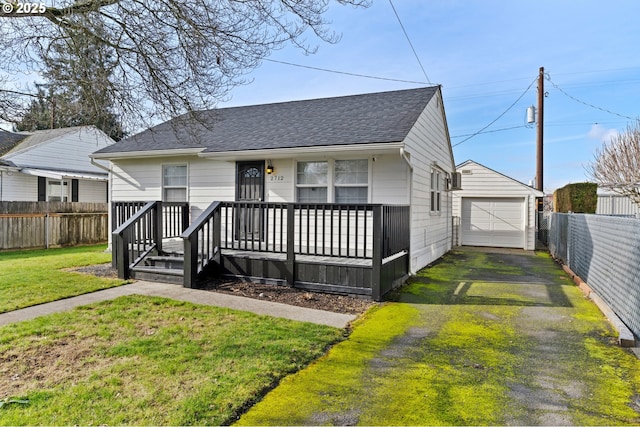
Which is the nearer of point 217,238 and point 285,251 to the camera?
point 285,251

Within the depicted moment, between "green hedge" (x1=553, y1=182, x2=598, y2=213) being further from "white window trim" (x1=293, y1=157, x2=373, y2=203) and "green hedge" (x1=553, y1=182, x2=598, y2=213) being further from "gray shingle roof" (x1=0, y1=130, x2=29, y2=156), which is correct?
"gray shingle roof" (x1=0, y1=130, x2=29, y2=156)

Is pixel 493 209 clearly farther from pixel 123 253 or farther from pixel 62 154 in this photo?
pixel 62 154

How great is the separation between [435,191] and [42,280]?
9.30m

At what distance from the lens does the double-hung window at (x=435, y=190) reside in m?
10.4

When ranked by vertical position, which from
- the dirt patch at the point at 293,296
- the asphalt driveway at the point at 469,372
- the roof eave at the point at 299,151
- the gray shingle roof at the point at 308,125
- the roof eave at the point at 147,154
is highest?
the gray shingle roof at the point at 308,125

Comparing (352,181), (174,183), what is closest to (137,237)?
(174,183)

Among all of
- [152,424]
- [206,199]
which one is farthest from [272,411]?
[206,199]

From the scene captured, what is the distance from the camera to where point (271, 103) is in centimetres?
1187

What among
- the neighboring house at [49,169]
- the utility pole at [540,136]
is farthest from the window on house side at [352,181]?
the neighboring house at [49,169]

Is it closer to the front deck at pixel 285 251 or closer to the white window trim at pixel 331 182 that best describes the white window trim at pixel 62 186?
the front deck at pixel 285 251

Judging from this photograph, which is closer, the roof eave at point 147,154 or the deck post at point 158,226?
the deck post at point 158,226

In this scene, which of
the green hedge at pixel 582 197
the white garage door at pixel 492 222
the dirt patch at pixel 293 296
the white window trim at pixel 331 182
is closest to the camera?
the dirt patch at pixel 293 296

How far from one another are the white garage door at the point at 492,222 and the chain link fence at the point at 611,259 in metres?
5.80

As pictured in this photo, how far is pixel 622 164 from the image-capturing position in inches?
594
